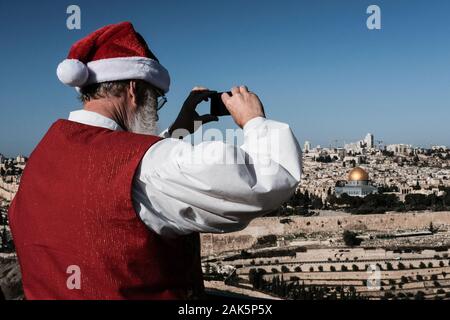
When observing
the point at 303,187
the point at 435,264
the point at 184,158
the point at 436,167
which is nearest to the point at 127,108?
the point at 184,158

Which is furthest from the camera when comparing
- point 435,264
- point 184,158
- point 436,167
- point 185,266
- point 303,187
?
point 436,167

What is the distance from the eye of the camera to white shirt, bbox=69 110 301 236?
0.75 meters

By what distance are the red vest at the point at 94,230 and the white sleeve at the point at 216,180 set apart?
2 cm

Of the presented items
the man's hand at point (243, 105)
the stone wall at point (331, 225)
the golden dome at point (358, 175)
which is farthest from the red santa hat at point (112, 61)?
the golden dome at point (358, 175)

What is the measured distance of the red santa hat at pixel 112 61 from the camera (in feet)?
3.07

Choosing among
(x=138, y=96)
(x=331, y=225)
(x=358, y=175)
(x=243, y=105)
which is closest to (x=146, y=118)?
(x=138, y=96)

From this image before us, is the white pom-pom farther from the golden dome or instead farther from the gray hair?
the golden dome

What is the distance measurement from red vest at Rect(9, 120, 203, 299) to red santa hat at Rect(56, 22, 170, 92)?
0.09 metres

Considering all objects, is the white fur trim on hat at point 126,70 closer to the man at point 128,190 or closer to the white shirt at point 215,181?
the man at point 128,190

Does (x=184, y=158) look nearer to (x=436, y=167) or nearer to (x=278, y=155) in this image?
(x=278, y=155)

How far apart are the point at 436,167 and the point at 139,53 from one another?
54190mm

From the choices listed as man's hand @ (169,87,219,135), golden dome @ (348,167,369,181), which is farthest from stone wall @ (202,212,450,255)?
man's hand @ (169,87,219,135)
